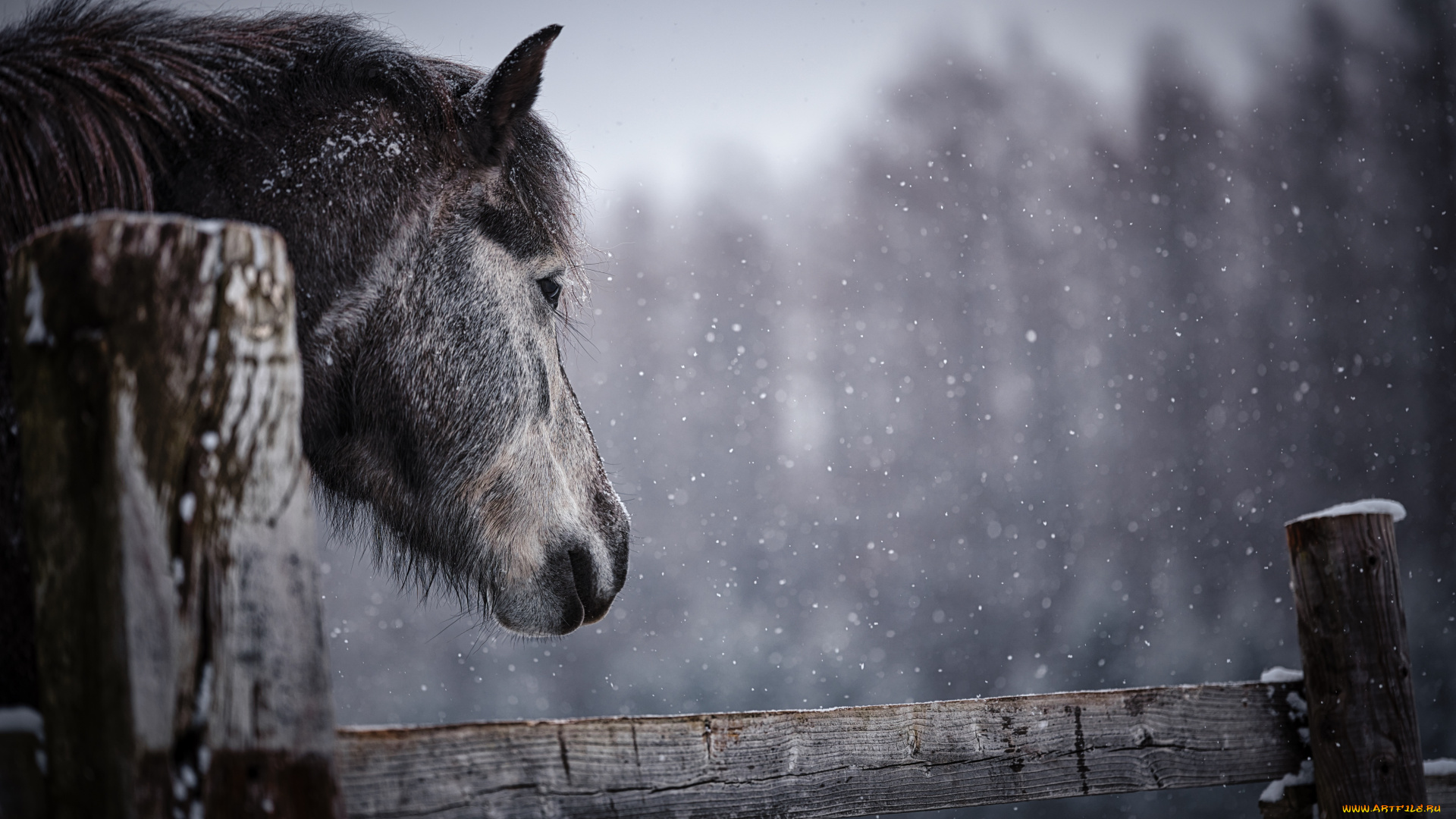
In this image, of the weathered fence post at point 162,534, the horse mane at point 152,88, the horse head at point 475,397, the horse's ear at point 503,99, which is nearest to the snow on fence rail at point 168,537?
the weathered fence post at point 162,534

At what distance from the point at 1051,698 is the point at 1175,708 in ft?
0.77

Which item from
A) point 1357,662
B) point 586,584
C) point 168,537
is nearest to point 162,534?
point 168,537

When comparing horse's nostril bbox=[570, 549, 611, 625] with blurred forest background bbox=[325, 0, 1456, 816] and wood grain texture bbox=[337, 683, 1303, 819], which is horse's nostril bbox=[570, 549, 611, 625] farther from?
blurred forest background bbox=[325, 0, 1456, 816]

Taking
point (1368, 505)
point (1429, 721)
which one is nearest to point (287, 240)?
point (1368, 505)

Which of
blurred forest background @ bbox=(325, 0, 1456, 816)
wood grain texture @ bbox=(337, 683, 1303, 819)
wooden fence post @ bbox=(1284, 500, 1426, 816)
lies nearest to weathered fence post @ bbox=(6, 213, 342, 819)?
wood grain texture @ bbox=(337, 683, 1303, 819)

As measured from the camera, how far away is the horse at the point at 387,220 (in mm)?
1130

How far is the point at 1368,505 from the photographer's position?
4.77 ft

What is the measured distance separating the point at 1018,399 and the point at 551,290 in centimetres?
1779

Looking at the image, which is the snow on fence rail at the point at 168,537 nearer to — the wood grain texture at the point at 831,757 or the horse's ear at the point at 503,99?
the wood grain texture at the point at 831,757

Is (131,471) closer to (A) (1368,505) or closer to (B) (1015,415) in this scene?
(A) (1368,505)

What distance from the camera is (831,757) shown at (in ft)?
3.59

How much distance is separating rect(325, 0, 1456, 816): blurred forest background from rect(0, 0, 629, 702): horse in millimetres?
14620

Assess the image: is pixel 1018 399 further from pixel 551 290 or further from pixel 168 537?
pixel 168 537

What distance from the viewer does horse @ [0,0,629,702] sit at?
1130 mm
